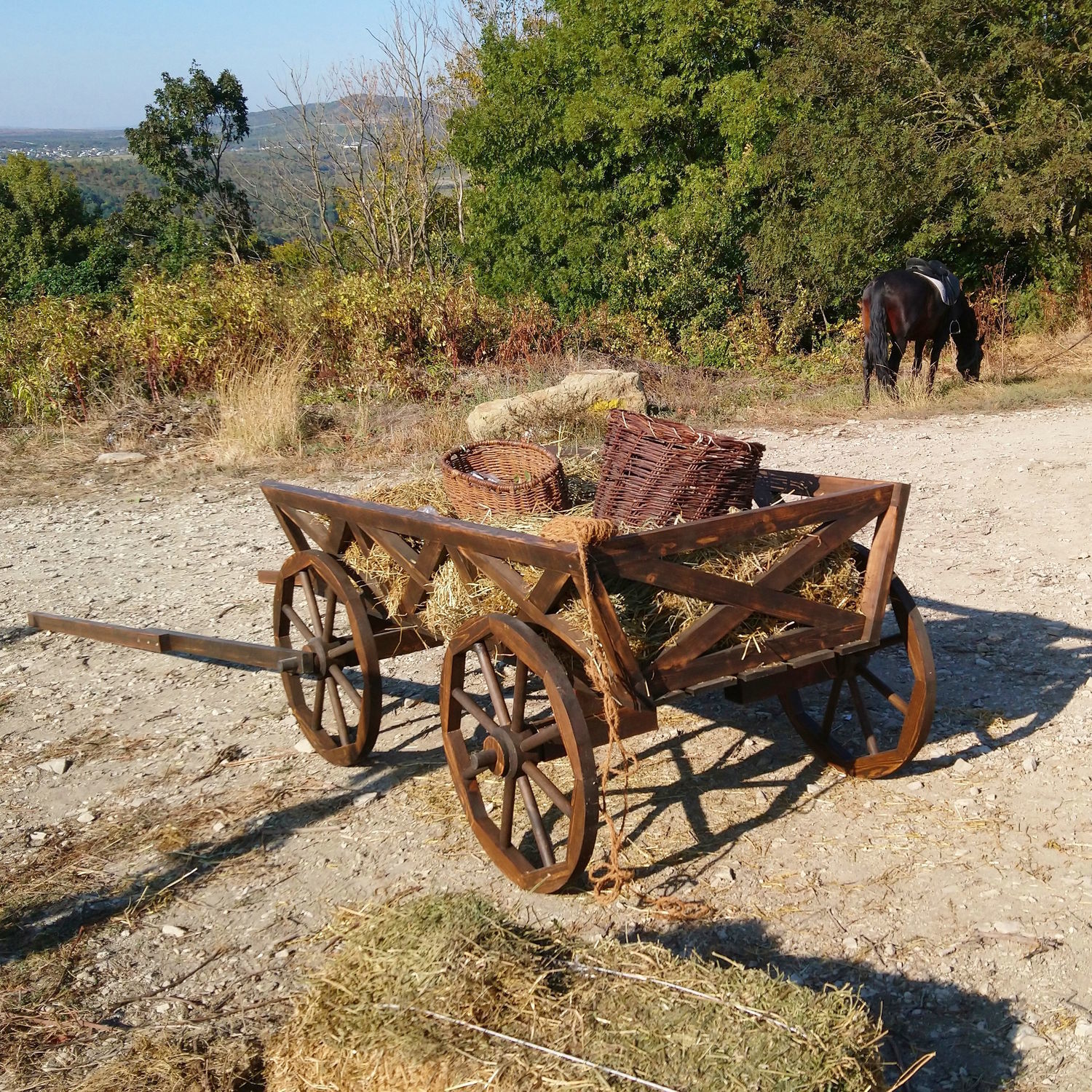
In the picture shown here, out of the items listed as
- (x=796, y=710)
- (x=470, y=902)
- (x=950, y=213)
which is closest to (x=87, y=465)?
(x=796, y=710)

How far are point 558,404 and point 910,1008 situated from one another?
7.64m

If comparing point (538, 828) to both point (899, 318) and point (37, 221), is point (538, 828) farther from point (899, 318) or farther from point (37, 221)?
point (37, 221)

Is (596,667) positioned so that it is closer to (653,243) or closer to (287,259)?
(653,243)

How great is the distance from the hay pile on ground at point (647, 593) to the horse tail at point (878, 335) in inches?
353

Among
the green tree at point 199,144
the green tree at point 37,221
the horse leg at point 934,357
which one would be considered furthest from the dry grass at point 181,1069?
the green tree at point 37,221

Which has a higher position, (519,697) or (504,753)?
(519,697)

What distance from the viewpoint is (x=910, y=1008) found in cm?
272

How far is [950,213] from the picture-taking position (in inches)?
609

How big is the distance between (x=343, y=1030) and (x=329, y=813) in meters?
1.83

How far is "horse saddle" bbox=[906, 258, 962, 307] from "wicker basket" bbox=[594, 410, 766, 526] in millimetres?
9560

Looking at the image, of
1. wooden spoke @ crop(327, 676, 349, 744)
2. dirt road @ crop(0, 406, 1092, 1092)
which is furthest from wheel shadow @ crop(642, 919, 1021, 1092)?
wooden spoke @ crop(327, 676, 349, 744)

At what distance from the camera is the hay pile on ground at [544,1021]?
75.1 inches

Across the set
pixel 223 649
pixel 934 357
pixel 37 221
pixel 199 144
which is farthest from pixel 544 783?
pixel 37 221

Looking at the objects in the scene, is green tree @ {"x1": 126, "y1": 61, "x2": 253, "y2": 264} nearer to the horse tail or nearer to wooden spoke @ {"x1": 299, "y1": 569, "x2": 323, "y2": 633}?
the horse tail
